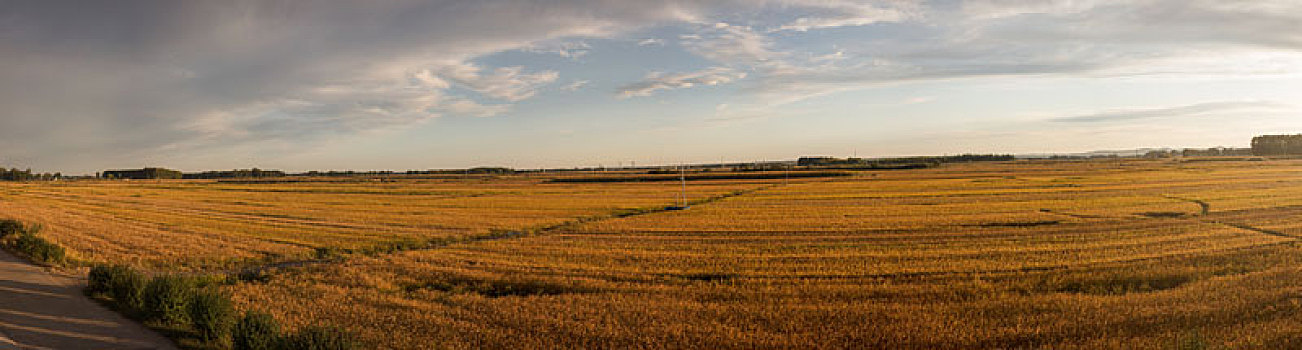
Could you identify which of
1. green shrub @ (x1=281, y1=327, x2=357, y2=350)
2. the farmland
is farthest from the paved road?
green shrub @ (x1=281, y1=327, x2=357, y2=350)

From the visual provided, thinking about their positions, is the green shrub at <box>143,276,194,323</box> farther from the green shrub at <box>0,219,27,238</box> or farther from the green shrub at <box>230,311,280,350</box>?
the green shrub at <box>0,219,27,238</box>

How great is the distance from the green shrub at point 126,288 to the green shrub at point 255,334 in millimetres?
5171

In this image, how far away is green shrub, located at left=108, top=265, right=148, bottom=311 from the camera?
14656 mm

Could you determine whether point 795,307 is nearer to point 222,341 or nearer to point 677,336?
point 677,336

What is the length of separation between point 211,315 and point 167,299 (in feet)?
8.07

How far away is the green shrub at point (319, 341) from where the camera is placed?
10.2 m

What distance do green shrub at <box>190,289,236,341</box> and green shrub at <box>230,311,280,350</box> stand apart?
806 mm

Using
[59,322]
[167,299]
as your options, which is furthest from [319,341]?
[59,322]

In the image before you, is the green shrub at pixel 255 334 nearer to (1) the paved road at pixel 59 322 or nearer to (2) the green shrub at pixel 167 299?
(1) the paved road at pixel 59 322

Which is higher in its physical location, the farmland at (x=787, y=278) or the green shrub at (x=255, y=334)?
the green shrub at (x=255, y=334)

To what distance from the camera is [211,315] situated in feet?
41.5

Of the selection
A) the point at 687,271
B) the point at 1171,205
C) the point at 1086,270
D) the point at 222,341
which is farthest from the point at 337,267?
the point at 1171,205

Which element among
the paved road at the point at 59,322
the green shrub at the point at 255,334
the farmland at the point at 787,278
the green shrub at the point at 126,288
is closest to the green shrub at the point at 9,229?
the farmland at the point at 787,278

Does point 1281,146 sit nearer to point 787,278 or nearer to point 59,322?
point 787,278
